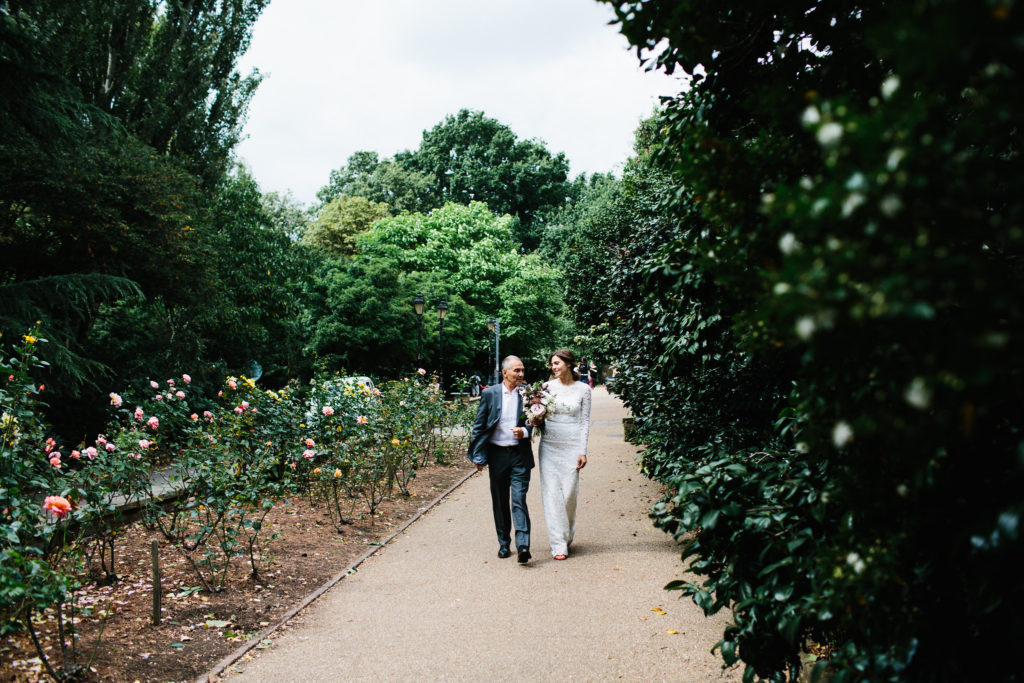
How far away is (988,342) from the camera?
3.68 ft

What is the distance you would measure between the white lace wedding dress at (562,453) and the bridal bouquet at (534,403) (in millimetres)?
61

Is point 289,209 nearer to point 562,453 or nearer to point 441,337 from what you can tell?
point 441,337

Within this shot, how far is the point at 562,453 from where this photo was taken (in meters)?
6.89

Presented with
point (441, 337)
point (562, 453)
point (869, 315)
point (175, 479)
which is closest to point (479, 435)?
point (562, 453)

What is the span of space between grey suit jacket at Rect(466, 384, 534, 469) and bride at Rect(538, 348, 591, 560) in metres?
0.22

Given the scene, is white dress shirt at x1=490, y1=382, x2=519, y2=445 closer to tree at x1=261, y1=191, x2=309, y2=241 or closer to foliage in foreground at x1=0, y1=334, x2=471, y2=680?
foliage in foreground at x1=0, y1=334, x2=471, y2=680

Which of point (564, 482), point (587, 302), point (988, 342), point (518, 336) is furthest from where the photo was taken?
point (518, 336)

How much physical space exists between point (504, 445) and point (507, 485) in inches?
16.3

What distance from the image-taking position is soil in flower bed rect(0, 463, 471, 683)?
4188mm

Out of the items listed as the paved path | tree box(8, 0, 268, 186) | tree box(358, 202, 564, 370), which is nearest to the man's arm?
the paved path

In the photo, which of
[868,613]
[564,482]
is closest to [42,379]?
[564,482]

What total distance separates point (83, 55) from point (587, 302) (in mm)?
13632

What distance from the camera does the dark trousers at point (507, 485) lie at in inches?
265

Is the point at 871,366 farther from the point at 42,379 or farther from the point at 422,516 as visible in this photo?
the point at 42,379
